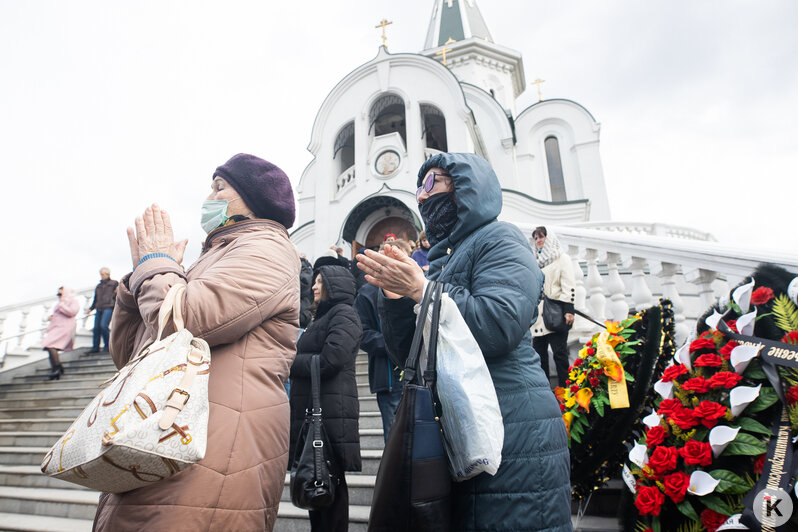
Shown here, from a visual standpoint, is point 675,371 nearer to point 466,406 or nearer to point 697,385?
point 697,385

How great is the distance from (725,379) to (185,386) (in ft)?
7.25

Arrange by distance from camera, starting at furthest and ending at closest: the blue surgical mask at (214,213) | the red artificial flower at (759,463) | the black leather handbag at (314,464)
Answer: the black leather handbag at (314,464) → the blue surgical mask at (214,213) → the red artificial flower at (759,463)

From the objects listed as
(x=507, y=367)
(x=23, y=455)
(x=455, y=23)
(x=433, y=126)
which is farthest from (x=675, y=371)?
(x=455, y=23)

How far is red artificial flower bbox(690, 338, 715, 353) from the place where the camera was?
84.7 inches

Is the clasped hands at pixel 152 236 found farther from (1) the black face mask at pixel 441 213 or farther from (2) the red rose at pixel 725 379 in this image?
(2) the red rose at pixel 725 379

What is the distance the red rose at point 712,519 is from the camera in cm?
168

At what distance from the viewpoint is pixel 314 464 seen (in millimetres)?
2422

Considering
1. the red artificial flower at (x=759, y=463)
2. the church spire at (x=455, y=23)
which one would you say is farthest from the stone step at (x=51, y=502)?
the church spire at (x=455, y=23)

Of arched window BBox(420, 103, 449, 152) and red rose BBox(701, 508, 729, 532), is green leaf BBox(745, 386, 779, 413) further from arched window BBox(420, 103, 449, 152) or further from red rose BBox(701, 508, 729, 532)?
arched window BBox(420, 103, 449, 152)

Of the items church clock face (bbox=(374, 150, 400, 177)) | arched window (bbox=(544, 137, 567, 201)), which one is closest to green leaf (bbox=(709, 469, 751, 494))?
church clock face (bbox=(374, 150, 400, 177))

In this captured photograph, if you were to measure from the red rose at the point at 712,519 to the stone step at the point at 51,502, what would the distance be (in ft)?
14.9

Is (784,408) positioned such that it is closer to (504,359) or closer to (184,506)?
(504,359)

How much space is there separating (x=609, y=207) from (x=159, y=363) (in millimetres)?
19323

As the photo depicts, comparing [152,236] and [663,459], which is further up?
[152,236]
